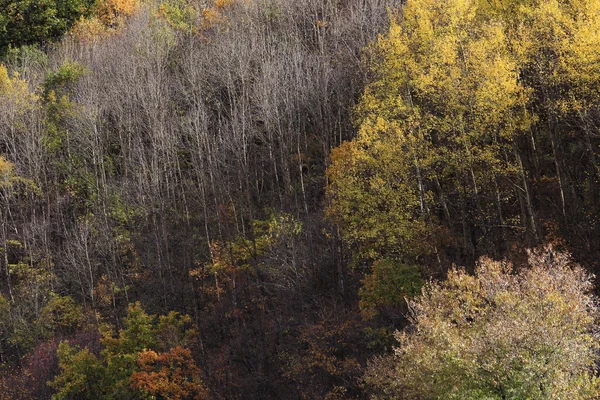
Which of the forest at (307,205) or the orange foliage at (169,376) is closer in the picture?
the forest at (307,205)

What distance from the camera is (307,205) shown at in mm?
40312

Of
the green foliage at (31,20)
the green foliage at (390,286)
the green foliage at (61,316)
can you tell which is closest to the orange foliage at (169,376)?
the green foliage at (390,286)

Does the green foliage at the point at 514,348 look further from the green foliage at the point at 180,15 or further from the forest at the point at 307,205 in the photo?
the green foliage at the point at 180,15

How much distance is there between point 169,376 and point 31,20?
36741 millimetres

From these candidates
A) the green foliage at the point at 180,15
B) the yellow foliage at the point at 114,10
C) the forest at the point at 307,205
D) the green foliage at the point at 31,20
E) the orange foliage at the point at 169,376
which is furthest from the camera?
the yellow foliage at the point at 114,10

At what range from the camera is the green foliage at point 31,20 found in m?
55.2

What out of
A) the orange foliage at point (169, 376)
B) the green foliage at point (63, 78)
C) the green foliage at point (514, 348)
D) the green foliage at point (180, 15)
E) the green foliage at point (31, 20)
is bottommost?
the orange foliage at point (169, 376)

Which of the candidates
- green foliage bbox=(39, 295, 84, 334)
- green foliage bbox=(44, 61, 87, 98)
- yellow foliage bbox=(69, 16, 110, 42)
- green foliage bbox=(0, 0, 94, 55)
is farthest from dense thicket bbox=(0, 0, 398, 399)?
green foliage bbox=(0, 0, 94, 55)

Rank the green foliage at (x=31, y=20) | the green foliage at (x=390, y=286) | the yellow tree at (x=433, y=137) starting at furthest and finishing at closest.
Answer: the green foliage at (x=31, y=20)
the green foliage at (x=390, y=286)
the yellow tree at (x=433, y=137)

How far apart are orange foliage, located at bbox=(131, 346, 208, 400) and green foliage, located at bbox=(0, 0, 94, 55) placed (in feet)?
113

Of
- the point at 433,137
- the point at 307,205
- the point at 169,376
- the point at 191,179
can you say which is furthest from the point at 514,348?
the point at 191,179

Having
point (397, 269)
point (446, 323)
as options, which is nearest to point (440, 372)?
point (446, 323)

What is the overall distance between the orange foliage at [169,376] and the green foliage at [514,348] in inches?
532

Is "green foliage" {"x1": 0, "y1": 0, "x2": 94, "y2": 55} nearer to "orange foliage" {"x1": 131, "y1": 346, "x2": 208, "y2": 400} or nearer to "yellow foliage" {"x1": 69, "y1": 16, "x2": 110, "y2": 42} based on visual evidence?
"yellow foliage" {"x1": 69, "y1": 16, "x2": 110, "y2": 42}
